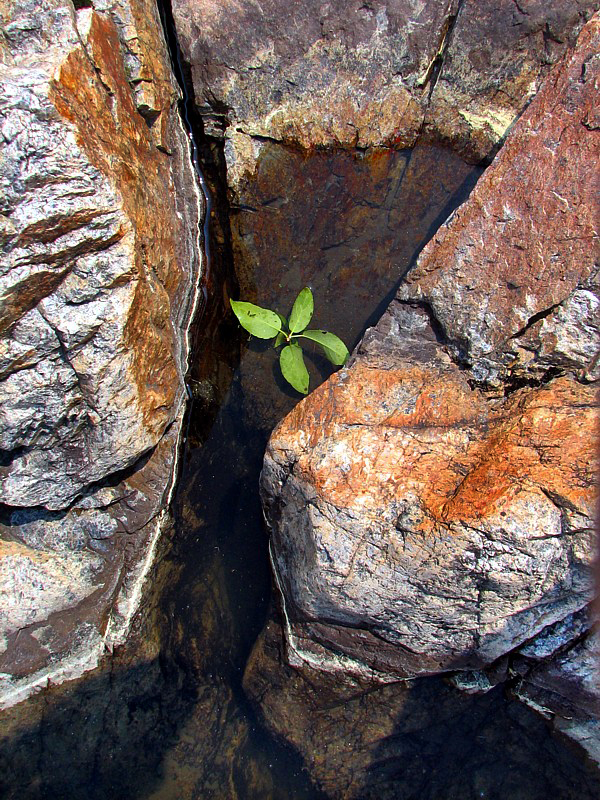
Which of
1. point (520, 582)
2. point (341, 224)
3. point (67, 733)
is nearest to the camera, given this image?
point (520, 582)

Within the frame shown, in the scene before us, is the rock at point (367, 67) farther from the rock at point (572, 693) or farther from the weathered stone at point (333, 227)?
the rock at point (572, 693)

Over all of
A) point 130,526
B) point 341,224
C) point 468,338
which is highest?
point 341,224

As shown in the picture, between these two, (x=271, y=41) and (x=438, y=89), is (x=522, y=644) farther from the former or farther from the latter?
(x=271, y=41)

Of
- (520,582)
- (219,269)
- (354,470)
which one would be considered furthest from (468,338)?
(219,269)

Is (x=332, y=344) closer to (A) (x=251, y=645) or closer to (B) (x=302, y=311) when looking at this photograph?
(B) (x=302, y=311)

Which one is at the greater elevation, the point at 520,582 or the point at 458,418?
the point at 458,418

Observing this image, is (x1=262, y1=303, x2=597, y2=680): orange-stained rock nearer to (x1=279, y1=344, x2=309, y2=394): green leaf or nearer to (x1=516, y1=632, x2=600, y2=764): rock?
(x1=516, y1=632, x2=600, y2=764): rock
